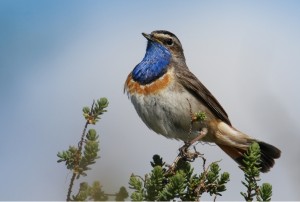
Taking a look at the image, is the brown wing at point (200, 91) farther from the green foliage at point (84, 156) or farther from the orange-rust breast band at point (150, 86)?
the green foliage at point (84, 156)

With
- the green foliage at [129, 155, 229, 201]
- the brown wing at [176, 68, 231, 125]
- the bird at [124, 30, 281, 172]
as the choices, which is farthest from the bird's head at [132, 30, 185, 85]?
the green foliage at [129, 155, 229, 201]

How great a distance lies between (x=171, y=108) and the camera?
700 cm

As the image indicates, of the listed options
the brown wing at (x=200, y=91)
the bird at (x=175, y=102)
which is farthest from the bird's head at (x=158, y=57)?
the brown wing at (x=200, y=91)

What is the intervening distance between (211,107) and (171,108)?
944 millimetres

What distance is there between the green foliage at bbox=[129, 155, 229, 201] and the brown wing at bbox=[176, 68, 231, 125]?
2.68m

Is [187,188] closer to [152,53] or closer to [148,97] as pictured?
[148,97]

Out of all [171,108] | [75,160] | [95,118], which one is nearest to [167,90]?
[171,108]

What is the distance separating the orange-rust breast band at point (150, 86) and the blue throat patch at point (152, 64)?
2.7 inches

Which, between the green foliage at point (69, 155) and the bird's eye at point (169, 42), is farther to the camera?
the bird's eye at point (169, 42)

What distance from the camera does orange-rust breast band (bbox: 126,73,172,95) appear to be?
23.3ft

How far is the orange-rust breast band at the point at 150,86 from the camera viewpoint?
279 inches

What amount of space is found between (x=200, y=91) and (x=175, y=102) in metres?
0.67

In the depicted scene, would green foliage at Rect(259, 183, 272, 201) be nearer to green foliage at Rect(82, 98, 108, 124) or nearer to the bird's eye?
green foliage at Rect(82, 98, 108, 124)

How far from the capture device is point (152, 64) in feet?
25.1
